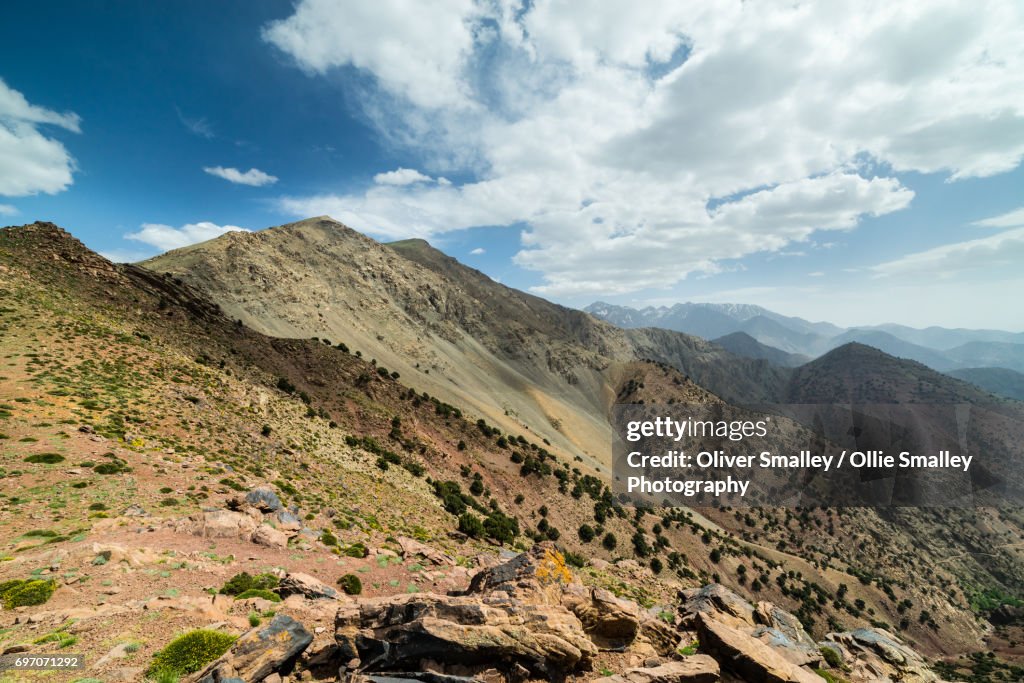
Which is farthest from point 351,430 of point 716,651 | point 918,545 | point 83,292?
point 918,545

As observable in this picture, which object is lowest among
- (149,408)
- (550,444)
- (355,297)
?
(550,444)

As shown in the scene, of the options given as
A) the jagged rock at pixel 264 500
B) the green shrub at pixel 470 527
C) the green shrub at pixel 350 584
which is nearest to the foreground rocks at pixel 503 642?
the green shrub at pixel 350 584

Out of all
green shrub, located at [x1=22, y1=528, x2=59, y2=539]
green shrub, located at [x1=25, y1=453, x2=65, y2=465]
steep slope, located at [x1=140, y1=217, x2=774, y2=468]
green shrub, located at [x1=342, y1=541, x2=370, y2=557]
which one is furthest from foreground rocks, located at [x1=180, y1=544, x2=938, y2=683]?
steep slope, located at [x1=140, y1=217, x2=774, y2=468]

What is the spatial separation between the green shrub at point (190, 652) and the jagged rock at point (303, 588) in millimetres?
4703

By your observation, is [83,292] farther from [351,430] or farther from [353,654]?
[353,654]

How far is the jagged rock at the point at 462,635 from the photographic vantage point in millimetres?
10414

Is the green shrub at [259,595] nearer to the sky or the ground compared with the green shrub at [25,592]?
nearer to the ground

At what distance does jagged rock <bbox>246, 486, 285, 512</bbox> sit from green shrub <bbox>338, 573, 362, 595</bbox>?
6972mm

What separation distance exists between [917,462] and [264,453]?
185025mm

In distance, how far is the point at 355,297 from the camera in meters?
102

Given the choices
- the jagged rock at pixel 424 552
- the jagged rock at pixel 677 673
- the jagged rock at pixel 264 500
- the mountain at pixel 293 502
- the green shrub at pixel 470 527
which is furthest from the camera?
the green shrub at pixel 470 527

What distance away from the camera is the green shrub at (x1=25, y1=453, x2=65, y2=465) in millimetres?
19406

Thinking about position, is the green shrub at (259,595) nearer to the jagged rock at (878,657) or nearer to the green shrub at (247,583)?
the green shrub at (247,583)

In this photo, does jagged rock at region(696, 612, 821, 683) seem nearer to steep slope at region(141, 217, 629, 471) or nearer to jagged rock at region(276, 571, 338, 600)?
jagged rock at region(276, 571, 338, 600)
